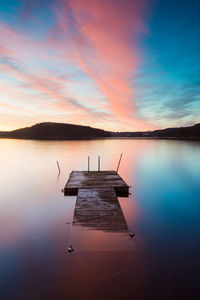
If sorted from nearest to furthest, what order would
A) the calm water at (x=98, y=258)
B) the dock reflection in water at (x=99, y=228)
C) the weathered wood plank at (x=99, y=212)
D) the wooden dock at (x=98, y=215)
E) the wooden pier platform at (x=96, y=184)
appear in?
the calm water at (x=98, y=258) < the dock reflection in water at (x=99, y=228) < the wooden dock at (x=98, y=215) < the weathered wood plank at (x=99, y=212) < the wooden pier platform at (x=96, y=184)

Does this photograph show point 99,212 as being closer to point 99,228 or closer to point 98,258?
point 99,228

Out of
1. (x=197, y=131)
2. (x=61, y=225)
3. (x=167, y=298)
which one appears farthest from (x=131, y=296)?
(x=197, y=131)

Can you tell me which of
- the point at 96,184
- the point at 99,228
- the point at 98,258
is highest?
the point at 96,184

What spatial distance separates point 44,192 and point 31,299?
606 inches

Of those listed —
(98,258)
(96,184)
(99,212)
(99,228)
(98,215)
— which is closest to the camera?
(98,258)

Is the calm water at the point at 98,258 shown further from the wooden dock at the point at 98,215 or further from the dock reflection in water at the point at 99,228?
the wooden dock at the point at 98,215

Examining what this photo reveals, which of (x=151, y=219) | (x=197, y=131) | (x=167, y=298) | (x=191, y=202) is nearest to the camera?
(x=167, y=298)

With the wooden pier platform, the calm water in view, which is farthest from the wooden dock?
the calm water

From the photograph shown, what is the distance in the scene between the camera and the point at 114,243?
9.32 m

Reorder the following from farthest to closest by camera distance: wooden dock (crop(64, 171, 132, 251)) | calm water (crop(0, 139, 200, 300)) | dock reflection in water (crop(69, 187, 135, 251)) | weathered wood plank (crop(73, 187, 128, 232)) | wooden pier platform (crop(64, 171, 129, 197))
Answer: wooden pier platform (crop(64, 171, 129, 197)) < weathered wood plank (crop(73, 187, 128, 232)) < wooden dock (crop(64, 171, 132, 251)) < dock reflection in water (crop(69, 187, 135, 251)) < calm water (crop(0, 139, 200, 300))

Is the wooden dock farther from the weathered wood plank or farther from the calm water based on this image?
the calm water

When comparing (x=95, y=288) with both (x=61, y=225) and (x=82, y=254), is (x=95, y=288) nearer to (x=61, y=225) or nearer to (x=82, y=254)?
(x=82, y=254)

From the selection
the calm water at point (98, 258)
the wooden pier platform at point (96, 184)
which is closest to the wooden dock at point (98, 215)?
the wooden pier platform at point (96, 184)

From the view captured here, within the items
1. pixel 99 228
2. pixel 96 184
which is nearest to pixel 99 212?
pixel 99 228
